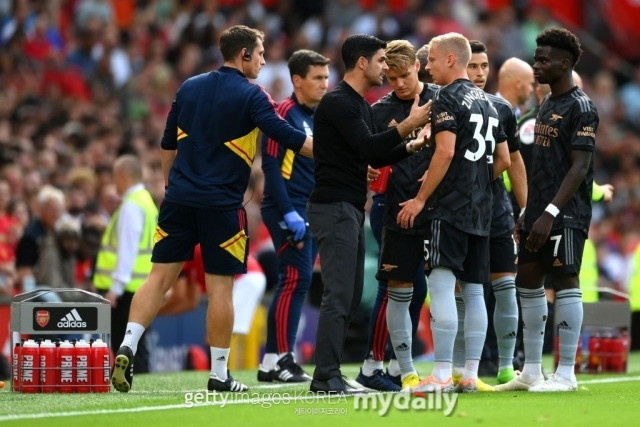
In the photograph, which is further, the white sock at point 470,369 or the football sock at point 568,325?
the football sock at point 568,325

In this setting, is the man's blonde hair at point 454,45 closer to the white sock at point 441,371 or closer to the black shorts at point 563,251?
the black shorts at point 563,251

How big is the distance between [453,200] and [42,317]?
311cm

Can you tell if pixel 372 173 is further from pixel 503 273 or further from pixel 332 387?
pixel 332 387

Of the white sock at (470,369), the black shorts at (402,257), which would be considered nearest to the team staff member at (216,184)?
the black shorts at (402,257)

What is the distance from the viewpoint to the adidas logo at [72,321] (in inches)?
398

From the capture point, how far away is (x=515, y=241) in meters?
10.3

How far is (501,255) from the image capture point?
401 inches

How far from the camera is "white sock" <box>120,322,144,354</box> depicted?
31.3 ft

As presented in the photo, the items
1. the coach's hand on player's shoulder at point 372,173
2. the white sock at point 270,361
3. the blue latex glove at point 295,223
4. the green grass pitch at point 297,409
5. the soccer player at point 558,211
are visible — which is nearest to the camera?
the green grass pitch at point 297,409

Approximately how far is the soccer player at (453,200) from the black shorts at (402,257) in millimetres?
370

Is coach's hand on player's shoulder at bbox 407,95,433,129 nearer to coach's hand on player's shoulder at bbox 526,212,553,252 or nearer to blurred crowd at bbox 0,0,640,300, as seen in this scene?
coach's hand on player's shoulder at bbox 526,212,553,252

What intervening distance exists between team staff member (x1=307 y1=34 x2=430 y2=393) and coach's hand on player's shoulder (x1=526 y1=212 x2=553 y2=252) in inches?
39.5

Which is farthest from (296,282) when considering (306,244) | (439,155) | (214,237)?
(439,155)

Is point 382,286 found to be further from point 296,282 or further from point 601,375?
point 601,375
